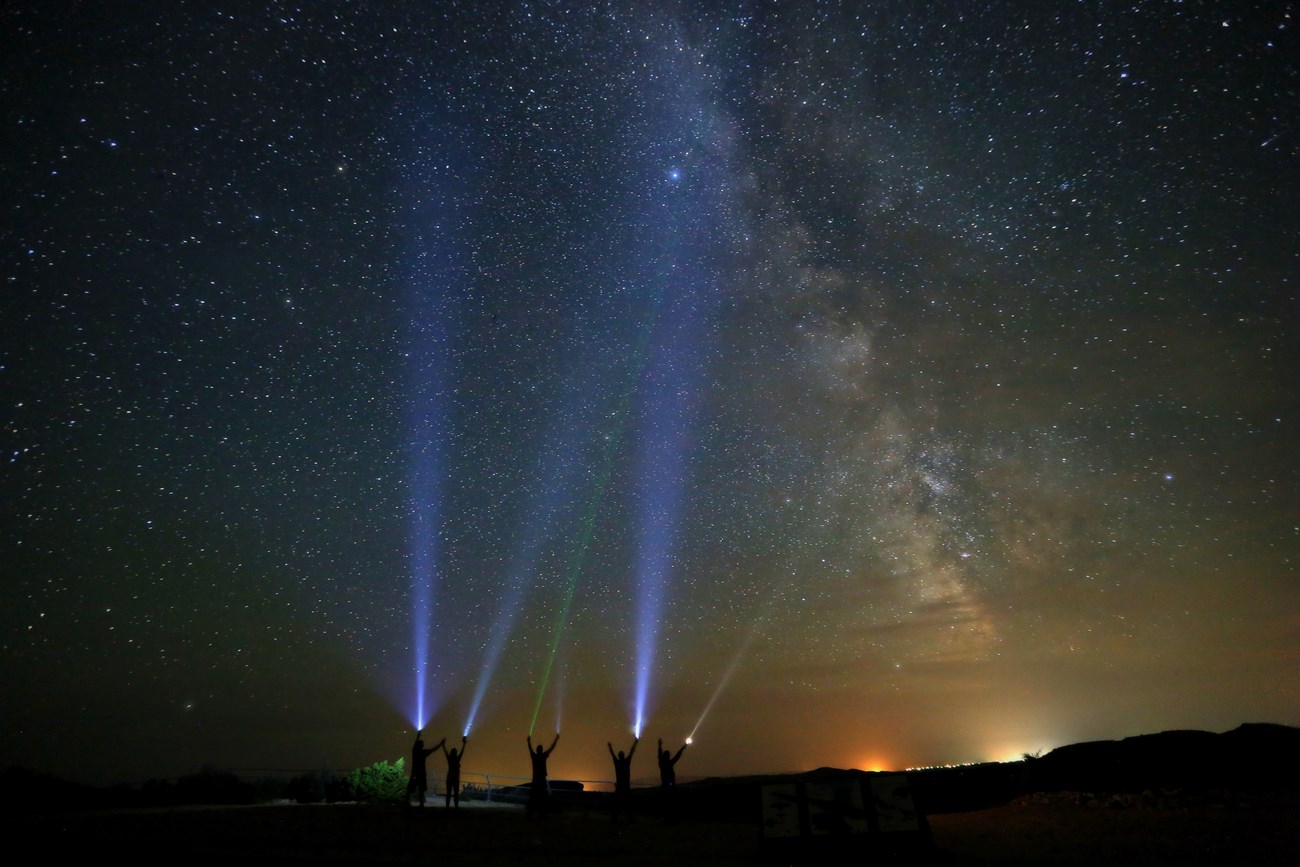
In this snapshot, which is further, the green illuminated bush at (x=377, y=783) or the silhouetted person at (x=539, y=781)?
the green illuminated bush at (x=377, y=783)

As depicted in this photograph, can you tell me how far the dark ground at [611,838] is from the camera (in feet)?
35.4

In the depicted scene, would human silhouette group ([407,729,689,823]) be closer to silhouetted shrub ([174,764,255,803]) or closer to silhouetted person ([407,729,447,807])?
silhouetted person ([407,729,447,807])

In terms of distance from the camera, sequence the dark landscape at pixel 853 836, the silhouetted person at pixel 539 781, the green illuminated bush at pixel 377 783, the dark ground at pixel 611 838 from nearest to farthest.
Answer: the dark ground at pixel 611 838, the dark landscape at pixel 853 836, the silhouetted person at pixel 539 781, the green illuminated bush at pixel 377 783

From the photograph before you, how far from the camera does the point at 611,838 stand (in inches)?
542

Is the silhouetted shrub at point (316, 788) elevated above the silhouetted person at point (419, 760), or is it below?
below

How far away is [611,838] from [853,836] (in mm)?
5246

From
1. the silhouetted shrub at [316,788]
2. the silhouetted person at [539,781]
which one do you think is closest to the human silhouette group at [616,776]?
the silhouetted person at [539,781]

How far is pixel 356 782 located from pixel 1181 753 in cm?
2411

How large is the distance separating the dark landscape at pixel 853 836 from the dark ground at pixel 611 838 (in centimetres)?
4

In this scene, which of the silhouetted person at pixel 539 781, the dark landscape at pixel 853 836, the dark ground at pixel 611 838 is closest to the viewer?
the dark ground at pixel 611 838

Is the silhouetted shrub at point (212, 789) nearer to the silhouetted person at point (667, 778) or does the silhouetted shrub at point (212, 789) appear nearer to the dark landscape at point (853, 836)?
the dark landscape at point (853, 836)

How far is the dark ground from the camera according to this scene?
10.8m

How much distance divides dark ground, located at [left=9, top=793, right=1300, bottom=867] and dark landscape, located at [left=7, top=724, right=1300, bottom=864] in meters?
0.04

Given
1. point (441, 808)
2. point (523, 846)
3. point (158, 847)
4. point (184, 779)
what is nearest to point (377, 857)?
point (523, 846)
